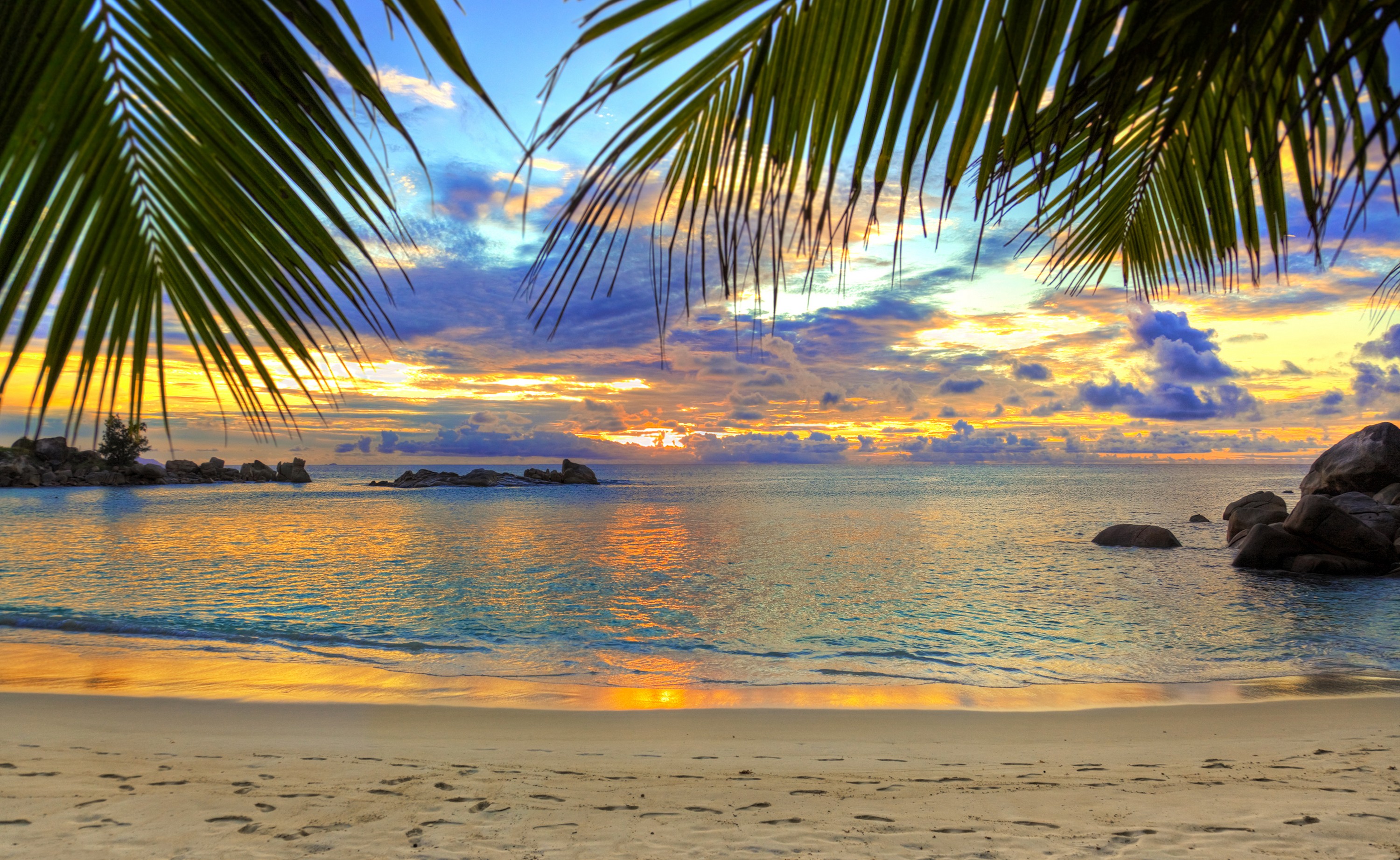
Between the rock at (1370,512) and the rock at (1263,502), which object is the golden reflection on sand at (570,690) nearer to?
the rock at (1370,512)

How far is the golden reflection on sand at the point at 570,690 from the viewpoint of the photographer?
8305 millimetres

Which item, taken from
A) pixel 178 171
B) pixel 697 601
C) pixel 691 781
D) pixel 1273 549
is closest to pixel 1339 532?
pixel 1273 549

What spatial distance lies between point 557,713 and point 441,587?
1189 centimetres

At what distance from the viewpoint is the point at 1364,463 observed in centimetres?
2309

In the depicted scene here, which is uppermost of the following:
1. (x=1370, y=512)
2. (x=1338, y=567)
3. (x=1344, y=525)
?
(x=1370, y=512)

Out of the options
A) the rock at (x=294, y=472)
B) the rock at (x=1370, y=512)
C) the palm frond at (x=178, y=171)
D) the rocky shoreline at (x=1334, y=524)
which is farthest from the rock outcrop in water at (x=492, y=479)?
the palm frond at (x=178, y=171)

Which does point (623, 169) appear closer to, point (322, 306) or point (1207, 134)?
point (322, 306)

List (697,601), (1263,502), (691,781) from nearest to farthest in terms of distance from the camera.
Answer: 1. (691,781)
2. (697,601)
3. (1263,502)

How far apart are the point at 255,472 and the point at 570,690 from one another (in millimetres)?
92991

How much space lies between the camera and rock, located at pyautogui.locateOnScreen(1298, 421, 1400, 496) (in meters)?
22.6

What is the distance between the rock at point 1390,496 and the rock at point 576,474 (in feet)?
225

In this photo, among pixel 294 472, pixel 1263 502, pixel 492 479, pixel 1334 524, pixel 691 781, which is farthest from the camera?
pixel 294 472

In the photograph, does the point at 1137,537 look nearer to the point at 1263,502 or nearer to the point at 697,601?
the point at 1263,502

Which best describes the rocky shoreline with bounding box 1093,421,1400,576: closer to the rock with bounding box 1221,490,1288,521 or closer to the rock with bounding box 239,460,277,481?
the rock with bounding box 1221,490,1288,521
